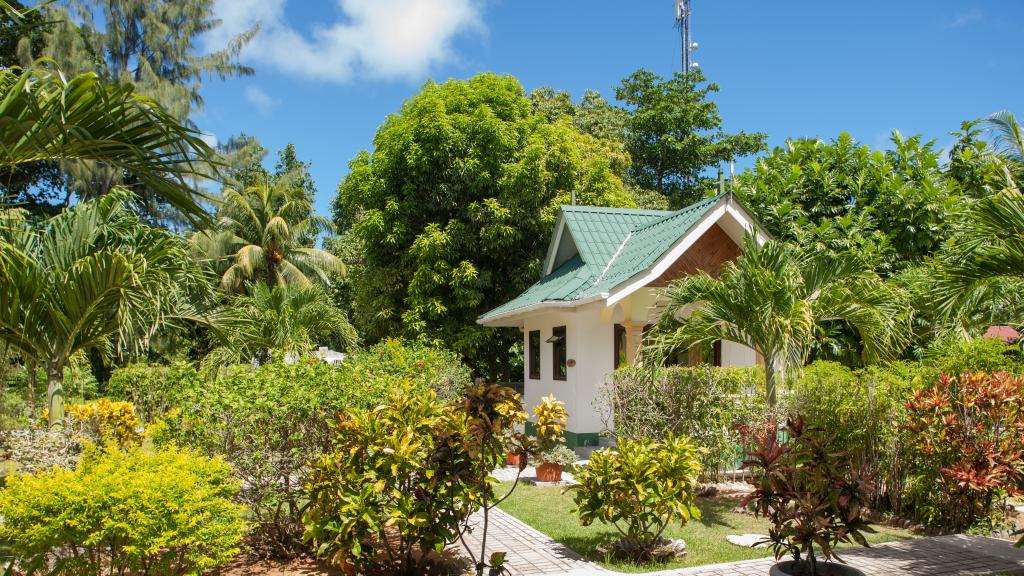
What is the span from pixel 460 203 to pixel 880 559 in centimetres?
1646

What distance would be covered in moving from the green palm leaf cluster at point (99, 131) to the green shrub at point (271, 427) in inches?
Answer: 121

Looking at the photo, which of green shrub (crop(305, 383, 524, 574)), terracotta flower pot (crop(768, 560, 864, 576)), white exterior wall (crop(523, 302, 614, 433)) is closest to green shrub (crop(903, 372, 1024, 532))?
terracotta flower pot (crop(768, 560, 864, 576))

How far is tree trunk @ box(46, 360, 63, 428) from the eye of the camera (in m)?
8.62

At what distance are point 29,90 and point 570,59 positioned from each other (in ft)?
70.7

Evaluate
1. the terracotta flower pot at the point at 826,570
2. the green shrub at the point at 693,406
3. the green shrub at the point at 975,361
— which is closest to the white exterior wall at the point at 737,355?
the green shrub at the point at 693,406

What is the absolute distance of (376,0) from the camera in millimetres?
12031

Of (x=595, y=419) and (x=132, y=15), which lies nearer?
(x=595, y=419)

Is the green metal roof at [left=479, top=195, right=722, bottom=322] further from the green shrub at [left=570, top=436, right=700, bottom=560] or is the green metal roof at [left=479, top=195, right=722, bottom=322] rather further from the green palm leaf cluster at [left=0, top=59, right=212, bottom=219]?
the green palm leaf cluster at [left=0, top=59, right=212, bottom=219]

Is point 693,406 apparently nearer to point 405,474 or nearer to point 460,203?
point 405,474

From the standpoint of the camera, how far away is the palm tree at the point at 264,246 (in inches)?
1090

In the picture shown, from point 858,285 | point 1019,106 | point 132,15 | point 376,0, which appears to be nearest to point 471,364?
point 376,0

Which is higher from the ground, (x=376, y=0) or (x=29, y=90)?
(x=376, y=0)

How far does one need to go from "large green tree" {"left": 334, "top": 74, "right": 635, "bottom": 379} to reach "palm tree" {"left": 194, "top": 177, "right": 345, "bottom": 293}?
7.56m

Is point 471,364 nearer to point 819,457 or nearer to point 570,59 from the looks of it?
point 570,59
